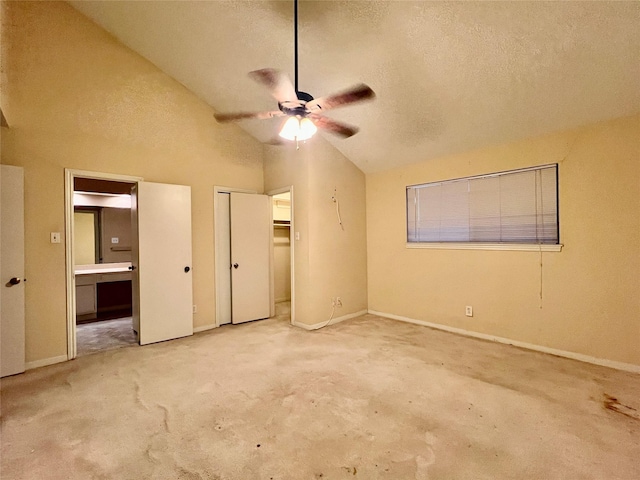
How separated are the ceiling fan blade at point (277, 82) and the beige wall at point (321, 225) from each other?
78.0 inches

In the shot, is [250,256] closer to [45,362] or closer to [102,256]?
[45,362]

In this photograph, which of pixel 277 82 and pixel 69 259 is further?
pixel 69 259

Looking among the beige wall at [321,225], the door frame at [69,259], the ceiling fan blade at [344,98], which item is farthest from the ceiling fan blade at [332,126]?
the door frame at [69,259]

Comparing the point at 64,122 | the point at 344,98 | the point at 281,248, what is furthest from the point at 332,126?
the point at 281,248

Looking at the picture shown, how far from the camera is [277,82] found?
1.94 meters

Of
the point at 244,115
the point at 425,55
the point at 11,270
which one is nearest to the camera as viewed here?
the point at 244,115

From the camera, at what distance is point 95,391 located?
2457 mm

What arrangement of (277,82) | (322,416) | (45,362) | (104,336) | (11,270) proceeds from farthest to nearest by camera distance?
(104,336) < (45,362) < (11,270) < (322,416) < (277,82)

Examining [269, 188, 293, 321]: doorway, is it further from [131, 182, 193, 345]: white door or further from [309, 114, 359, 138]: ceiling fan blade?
[309, 114, 359, 138]: ceiling fan blade

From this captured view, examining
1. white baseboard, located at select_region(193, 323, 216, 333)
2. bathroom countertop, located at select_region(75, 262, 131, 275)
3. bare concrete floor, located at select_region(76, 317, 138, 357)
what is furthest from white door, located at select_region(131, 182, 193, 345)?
bathroom countertop, located at select_region(75, 262, 131, 275)

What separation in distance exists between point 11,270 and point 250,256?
2508 millimetres

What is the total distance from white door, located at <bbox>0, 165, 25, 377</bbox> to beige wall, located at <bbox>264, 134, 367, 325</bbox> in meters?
2.81

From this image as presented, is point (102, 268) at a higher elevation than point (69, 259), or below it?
below

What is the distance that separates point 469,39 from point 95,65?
3779 millimetres
